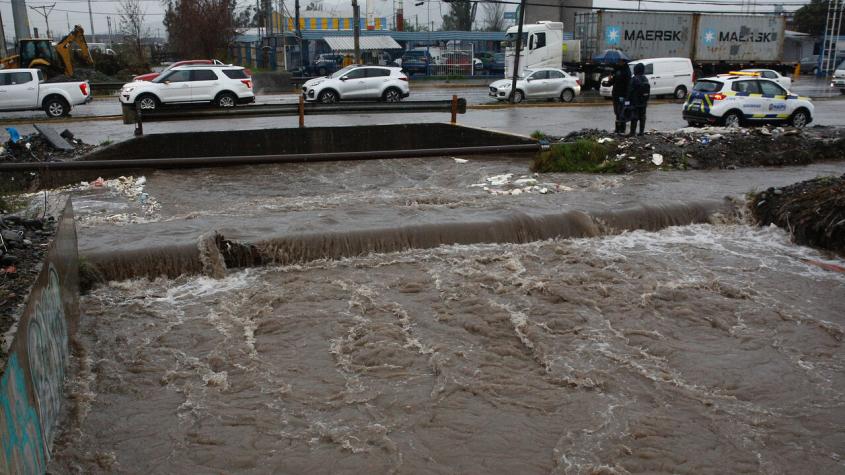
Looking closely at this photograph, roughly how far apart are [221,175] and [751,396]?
37.7 feet

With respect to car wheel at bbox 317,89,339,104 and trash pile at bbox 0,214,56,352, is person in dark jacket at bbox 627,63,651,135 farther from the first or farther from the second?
car wheel at bbox 317,89,339,104

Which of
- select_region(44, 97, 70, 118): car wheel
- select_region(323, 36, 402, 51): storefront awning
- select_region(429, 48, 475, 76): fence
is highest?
select_region(323, 36, 402, 51): storefront awning

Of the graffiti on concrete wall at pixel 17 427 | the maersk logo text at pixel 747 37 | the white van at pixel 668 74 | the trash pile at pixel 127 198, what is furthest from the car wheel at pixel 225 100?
the maersk logo text at pixel 747 37

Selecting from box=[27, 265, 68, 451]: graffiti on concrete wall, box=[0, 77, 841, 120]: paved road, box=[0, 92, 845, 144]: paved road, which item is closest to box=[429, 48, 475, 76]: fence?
box=[0, 77, 841, 120]: paved road

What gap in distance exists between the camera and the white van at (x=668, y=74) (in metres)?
30.9

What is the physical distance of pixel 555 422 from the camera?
5.22 meters

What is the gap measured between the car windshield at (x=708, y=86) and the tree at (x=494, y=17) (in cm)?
6640

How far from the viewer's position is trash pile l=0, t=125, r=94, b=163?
1358 centimetres

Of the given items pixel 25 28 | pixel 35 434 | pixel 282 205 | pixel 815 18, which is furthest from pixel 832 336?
pixel 815 18

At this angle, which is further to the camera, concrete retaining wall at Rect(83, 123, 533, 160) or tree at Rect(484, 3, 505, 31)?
tree at Rect(484, 3, 505, 31)

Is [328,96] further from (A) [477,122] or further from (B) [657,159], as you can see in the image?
(B) [657,159]

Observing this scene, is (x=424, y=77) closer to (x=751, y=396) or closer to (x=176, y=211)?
(x=176, y=211)

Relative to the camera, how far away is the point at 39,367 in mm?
4496

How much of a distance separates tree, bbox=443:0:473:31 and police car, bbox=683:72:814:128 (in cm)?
5762
